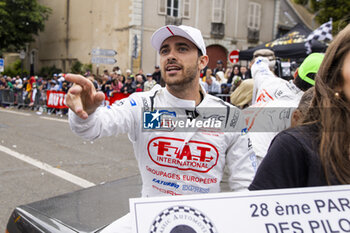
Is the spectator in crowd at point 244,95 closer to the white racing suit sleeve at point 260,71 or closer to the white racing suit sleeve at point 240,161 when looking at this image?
the white racing suit sleeve at point 260,71

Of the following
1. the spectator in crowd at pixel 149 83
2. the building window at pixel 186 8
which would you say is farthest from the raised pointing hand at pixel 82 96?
the building window at pixel 186 8

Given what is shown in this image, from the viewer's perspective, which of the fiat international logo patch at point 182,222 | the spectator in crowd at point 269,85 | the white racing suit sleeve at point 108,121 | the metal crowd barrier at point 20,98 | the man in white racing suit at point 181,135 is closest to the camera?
the fiat international logo patch at point 182,222

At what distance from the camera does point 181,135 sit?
1947 mm

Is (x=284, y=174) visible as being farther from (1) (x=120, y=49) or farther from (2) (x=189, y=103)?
(1) (x=120, y=49)

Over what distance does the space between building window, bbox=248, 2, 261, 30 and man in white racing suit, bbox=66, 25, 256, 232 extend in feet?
81.4

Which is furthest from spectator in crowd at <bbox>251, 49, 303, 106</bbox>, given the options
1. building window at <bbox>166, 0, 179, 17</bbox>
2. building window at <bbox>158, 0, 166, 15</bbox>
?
building window at <bbox>166, 0, 179, 17</bbox>

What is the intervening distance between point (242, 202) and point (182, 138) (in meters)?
0.81

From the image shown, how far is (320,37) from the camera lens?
838cm

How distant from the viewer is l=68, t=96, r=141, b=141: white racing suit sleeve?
1589 millimetres

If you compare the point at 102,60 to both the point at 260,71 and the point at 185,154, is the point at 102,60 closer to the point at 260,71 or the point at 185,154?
the point at 260,71

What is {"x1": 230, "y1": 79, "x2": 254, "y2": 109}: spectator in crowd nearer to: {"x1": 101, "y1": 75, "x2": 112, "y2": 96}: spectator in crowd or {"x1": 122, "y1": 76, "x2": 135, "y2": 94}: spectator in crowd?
{"x1": 122, "y1": 76, "x2": 135, "y2": 94}: spectator in crowd

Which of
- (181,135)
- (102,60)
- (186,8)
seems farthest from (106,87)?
(181,135)

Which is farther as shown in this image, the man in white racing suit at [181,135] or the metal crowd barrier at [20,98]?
the metal crowd barrier at [20,98]

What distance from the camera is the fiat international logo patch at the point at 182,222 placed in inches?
44.5
